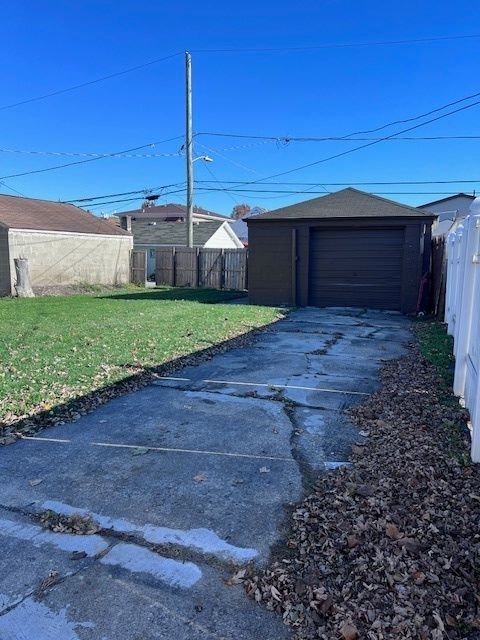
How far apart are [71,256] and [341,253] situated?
11.9m

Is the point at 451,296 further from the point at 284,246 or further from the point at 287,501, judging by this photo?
the point at 287,501

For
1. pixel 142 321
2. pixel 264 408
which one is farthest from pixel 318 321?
pixel 264 408

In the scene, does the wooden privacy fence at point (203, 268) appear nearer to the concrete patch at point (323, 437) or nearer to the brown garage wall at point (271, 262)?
the brown garage wall at point (271, 262)

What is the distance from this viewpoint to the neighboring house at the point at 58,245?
17.5 metres

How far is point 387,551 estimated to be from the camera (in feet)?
7.64

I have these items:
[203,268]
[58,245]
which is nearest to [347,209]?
[203,268]

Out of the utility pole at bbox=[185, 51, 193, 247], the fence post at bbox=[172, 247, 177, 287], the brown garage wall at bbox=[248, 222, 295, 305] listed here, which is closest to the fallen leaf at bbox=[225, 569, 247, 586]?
the brown garage wall at bbox=[248, 222, 295, 305]

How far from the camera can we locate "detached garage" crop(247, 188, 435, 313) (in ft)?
41.7

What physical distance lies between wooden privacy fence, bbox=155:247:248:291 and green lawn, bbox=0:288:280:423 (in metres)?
6.59

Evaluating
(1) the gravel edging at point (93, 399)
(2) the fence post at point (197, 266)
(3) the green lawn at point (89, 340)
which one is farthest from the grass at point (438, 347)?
(2) the fence post at point (197, 266)

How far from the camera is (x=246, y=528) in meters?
2.62

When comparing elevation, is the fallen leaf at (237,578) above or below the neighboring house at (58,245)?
below

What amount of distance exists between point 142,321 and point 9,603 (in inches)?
314

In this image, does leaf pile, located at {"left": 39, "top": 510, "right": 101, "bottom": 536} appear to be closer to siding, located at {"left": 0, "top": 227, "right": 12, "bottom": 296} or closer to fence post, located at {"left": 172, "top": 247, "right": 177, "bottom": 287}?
siding, located at {"left": 0, "top": 227, "right": 12, "bottom": 296}
